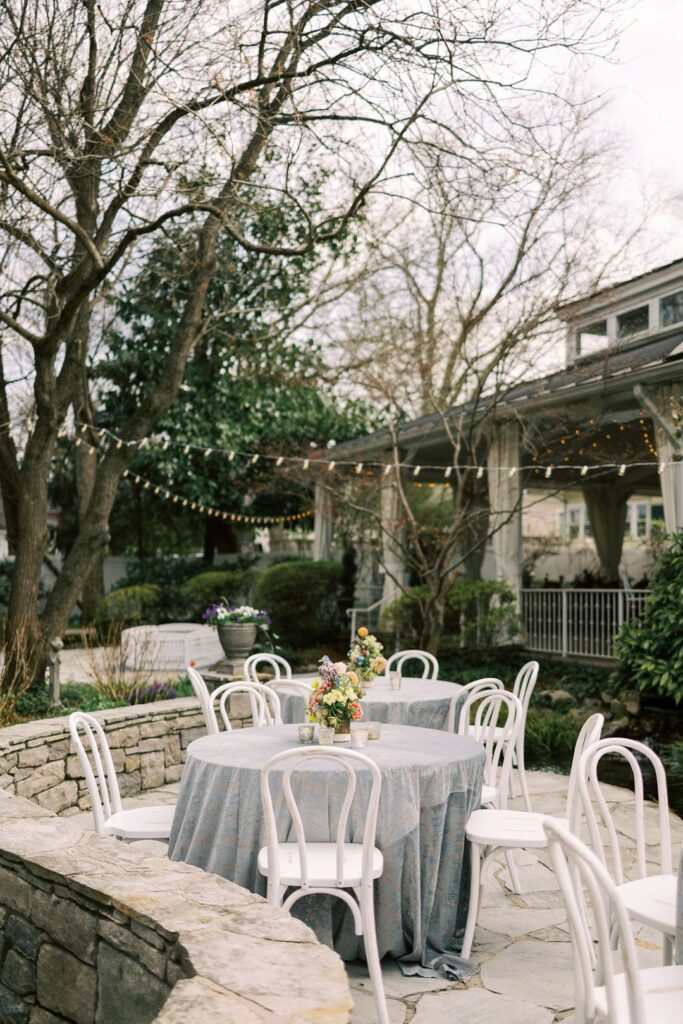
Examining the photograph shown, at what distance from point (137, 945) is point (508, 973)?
1844 mm

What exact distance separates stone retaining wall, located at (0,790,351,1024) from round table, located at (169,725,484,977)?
23.8 inches

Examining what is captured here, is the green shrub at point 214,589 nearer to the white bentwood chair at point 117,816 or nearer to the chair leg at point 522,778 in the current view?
the chair leg at point 522,778

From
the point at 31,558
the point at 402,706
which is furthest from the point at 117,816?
the point at 31,558

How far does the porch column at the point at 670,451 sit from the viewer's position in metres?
9.37

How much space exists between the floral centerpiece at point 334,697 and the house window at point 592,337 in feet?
32.7

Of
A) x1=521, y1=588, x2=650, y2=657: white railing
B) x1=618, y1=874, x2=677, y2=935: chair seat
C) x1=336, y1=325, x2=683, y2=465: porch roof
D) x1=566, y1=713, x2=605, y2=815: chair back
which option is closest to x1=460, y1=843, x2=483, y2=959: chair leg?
x1=566, y1=713, x2=605, y2=815: chair back

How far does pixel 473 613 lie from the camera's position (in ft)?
40.6

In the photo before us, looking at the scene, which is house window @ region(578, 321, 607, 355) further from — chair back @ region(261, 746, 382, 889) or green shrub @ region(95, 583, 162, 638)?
chair back @ region(261, 746, 382, 889)

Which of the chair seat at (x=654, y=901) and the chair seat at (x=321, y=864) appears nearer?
the chair seat at (x=654, y=901)

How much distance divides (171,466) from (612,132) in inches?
376

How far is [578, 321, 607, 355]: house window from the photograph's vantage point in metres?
13.5

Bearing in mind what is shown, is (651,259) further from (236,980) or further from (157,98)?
(236,980)

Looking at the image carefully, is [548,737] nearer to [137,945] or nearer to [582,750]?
[582,750]

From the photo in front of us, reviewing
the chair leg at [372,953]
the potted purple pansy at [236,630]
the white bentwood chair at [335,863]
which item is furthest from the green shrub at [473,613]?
the chair leg at [372,953]
